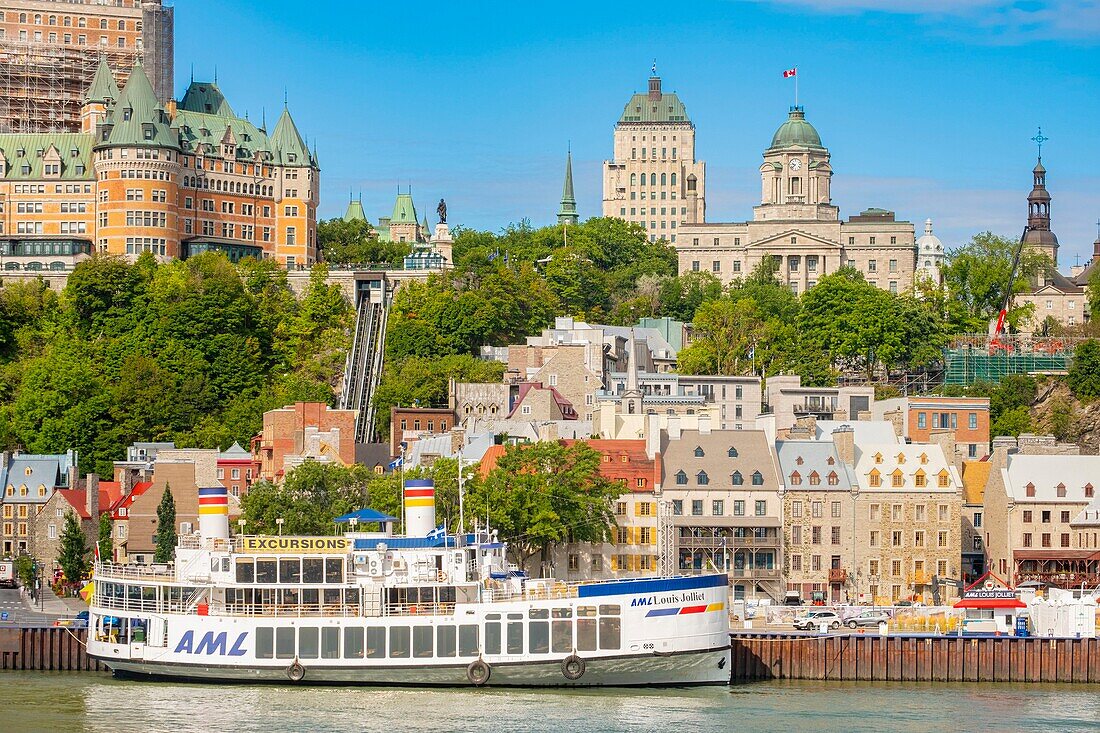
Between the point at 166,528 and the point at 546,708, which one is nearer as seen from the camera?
the point at 546,708

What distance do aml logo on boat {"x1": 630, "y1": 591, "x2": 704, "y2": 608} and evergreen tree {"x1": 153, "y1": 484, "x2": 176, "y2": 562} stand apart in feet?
118

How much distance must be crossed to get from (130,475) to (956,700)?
2453 inches

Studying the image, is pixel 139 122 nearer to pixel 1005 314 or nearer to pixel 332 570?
pixel 1005 314

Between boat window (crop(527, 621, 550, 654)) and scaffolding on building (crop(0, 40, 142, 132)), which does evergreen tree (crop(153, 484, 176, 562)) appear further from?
scaffolding on building (crop(0, 40, 142, 132))

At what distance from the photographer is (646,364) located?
157250mm

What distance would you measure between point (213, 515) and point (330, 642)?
7.48 meters

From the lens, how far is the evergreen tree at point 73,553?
4631 inches

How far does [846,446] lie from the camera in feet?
370

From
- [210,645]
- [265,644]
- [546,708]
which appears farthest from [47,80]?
[546,708]


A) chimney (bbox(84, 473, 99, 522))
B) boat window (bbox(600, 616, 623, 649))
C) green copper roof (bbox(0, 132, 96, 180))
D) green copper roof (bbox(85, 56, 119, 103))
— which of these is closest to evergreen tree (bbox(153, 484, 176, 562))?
chimney (bbox(84, 473, 99, 522))

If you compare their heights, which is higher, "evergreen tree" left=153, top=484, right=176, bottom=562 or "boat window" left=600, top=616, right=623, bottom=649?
"evergreen tree" left=153, top=484, right=176, bottom=562

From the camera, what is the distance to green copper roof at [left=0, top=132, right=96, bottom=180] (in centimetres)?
17875

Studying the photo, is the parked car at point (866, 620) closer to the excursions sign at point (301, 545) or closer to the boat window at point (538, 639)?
the boat window at point (538, 639)

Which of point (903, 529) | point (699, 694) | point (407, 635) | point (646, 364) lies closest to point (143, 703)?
point (407, 635)
